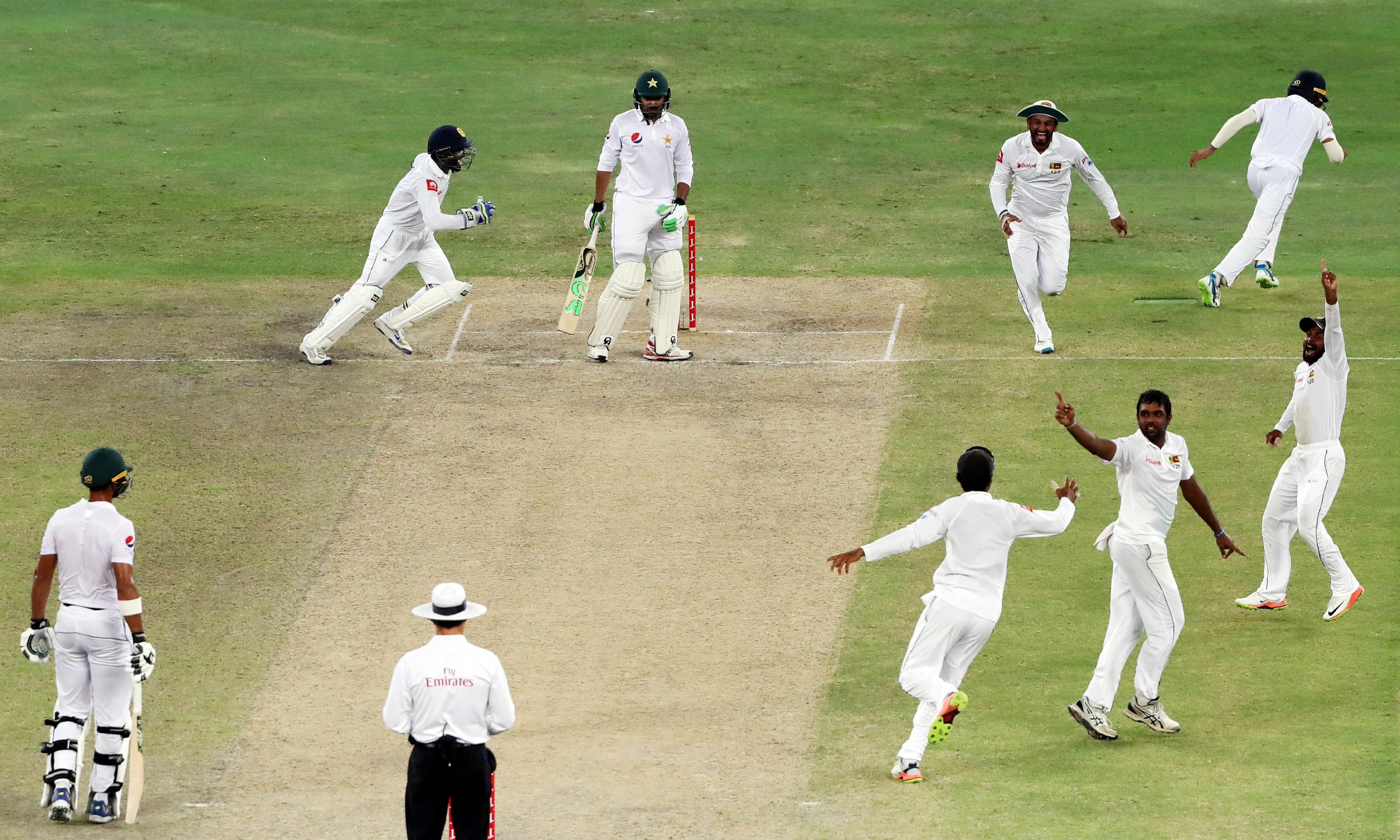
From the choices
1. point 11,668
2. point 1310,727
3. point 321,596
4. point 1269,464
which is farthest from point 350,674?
point 1269,464

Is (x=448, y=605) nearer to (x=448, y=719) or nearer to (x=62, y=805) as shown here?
(x=448, y=719)

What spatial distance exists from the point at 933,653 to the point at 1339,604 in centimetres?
383

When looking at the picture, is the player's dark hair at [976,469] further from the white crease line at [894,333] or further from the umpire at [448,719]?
the white crease line at [894,333]

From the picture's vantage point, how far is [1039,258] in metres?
19.3

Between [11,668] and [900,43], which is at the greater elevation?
[900,43]

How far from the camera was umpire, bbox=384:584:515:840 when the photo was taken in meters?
9.77

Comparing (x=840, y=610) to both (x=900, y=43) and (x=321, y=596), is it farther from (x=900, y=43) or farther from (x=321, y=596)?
(x=900, y=43)

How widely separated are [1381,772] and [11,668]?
8.69m

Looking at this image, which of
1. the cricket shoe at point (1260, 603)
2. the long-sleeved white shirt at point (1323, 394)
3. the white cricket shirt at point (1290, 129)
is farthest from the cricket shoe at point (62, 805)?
the white cricket shirt at point (1290, 129)

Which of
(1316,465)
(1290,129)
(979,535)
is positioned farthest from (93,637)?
(1290,129)

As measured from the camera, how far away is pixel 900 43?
3322 centimetres

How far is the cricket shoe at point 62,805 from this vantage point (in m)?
11.2

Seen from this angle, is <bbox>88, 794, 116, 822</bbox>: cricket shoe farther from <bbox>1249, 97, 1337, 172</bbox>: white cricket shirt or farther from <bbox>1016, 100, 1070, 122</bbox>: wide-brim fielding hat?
<bbox>1249, 97, 1337, 172</bbox>: white cricket shirt

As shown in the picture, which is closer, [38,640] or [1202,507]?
[38,640]
